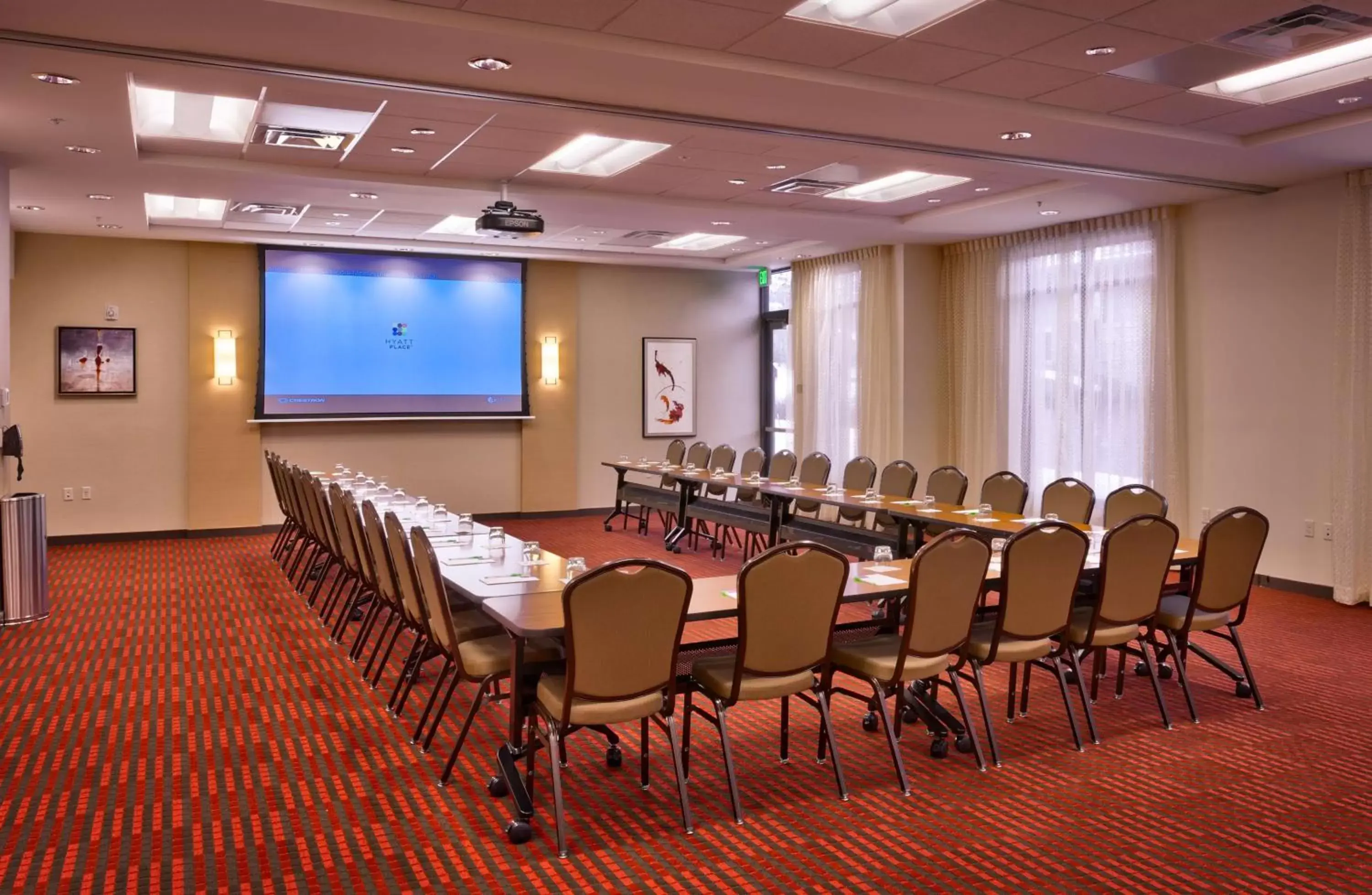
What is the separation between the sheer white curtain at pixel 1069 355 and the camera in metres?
9.09

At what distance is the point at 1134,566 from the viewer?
486cm

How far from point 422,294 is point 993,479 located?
719 cm

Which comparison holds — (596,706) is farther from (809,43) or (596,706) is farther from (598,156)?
(598,156)

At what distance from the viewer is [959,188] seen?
8562mm

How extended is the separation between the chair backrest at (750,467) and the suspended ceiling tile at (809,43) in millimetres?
5464

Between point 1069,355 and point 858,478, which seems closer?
point 858,478

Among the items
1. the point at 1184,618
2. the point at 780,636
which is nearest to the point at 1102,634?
the point at 1184,618

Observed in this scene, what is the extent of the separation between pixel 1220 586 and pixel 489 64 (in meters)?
4.31

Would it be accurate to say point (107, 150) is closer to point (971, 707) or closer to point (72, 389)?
point (72, 389)

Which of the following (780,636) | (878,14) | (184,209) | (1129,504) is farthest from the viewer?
(184,209)

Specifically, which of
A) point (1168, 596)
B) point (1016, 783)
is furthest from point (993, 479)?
point (1016, 783)

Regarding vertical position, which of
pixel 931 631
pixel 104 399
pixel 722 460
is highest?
pixel 104 399

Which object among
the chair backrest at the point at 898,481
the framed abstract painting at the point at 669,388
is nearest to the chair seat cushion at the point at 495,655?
the chair backrest at the point at 898,481

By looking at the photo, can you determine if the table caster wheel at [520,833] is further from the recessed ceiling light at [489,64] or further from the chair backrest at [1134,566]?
the recessed ceiling light at [489,64]
